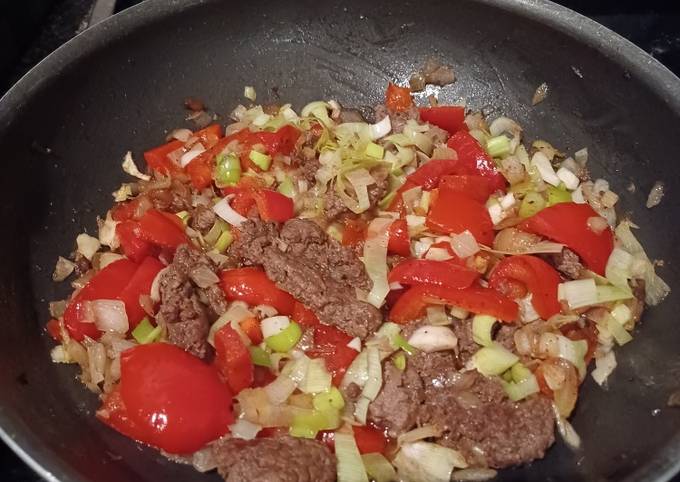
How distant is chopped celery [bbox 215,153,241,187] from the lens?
2514 mm

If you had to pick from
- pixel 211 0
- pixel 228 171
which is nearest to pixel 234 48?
pixel 211 0

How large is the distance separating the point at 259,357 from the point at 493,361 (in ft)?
2.53

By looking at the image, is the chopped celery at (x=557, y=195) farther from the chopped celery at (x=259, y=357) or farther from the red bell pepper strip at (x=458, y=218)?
the chopped celery at (x=259, y=357)

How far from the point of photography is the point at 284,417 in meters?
2.04

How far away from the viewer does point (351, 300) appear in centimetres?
222

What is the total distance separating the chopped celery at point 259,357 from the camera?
2.13 m

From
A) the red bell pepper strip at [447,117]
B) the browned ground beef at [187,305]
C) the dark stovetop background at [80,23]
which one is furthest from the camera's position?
the dark stovetop background at [80,23]

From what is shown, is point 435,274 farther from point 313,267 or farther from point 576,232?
point 576,232

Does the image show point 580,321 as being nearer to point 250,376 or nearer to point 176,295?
point 250,376

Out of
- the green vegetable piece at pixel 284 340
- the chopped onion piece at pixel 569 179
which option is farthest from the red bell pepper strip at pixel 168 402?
the chopped onion piece at pixel 569 179

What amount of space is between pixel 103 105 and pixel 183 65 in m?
0.37

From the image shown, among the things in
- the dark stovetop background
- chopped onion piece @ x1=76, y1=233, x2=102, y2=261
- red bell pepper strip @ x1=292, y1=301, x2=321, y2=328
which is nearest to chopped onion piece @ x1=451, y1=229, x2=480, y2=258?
red bell pepper strip @ x1=292, y1=301, x2=321, y2=328

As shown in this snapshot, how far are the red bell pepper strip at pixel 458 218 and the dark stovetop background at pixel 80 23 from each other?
1.51 m

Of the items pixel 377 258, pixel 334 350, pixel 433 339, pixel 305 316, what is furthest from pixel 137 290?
pixel 433 339
